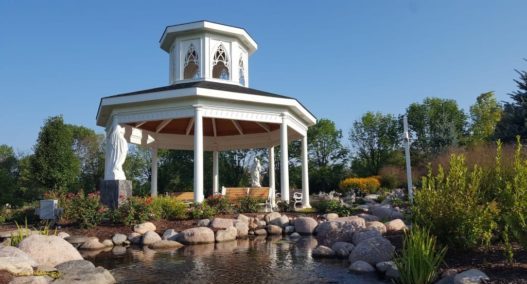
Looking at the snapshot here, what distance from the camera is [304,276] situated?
→ 7.77m

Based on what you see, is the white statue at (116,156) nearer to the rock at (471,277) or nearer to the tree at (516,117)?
the rock at (471,277)

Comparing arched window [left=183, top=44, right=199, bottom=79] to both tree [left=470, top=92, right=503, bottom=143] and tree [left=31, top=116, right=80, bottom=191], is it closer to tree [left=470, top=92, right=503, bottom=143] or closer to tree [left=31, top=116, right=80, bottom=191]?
tree [left=31, top=116, right=80, bottom=191]

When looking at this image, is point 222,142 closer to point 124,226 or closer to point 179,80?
point 179,80

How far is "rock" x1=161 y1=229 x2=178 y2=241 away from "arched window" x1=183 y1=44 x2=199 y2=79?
9.61 meters

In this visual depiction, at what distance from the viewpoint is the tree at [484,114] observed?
44.0 meters

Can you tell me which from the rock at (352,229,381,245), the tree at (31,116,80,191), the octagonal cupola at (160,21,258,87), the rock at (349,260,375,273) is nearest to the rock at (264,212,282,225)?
the rock at (352,229,381,245)

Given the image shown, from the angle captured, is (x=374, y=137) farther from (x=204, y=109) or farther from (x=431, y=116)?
(x=204, y=109)

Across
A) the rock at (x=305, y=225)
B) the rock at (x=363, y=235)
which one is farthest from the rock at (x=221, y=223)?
the rock at (x=363, y=235)

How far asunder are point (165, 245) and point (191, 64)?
11538 mm

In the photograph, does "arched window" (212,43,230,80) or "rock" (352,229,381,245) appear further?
"arched window" (212,43,230,80)

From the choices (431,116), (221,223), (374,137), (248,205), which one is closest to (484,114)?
(431,116)

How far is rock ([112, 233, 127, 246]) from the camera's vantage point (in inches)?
496

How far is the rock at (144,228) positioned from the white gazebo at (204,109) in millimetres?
2498

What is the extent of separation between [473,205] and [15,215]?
1681 centimetres
